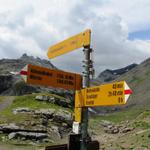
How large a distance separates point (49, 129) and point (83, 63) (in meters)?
36.8

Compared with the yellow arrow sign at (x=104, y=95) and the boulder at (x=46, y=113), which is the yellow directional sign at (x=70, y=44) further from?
the boulder at (x=46, y=113)

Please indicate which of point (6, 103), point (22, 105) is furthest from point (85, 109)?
point (6, 103)

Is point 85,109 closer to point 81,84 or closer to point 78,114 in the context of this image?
point 78,114

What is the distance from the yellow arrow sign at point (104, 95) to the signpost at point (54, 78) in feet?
0.99

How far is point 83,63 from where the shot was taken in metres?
10.4

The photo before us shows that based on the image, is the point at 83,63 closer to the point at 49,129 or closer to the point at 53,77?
the point at 53,77

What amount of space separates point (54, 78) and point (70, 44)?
113 cm

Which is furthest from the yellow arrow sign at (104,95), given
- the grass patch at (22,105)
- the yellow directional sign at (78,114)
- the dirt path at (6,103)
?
the dirt path at (6,103)

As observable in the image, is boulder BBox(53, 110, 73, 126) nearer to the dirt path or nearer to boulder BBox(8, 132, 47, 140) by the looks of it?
boulder BBox(8, 132, 47, 140)

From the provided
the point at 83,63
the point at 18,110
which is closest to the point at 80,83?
the point at 83,63

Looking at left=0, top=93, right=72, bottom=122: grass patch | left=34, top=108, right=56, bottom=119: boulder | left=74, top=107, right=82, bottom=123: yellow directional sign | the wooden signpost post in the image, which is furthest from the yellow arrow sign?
left=34, top=108, right=56, bottom=119: boulder

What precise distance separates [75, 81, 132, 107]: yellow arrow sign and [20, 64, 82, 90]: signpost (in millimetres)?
301

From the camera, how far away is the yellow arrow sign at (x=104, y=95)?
917 centimetres

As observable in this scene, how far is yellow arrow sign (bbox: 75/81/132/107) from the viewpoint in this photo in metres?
9.17
